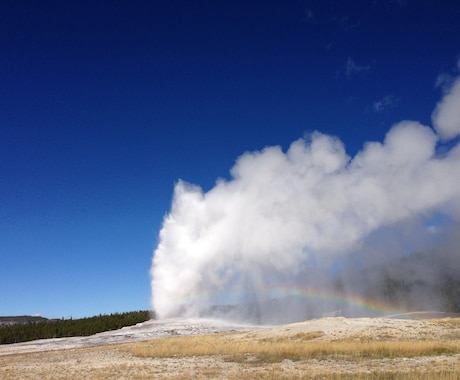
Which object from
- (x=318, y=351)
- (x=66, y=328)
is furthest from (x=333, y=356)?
(x=66, y=328)

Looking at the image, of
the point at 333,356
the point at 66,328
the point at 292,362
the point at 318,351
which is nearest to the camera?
the point at 292,362

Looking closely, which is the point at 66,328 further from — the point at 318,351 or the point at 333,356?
the point at 333,356

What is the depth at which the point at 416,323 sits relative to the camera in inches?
1823

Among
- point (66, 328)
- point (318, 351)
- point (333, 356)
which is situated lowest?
point (333, 356)

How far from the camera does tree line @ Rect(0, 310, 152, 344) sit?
106556mm

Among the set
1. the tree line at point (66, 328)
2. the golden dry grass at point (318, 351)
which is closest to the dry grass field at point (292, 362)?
the golden dry grass at point (318, 351)

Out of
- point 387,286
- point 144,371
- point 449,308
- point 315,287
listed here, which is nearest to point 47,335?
point 315,287

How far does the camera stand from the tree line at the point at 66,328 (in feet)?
350

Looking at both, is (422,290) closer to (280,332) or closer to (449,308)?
(449,308)

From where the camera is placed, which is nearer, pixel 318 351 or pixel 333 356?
pixel 333 356

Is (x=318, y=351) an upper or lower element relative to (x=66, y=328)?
lower

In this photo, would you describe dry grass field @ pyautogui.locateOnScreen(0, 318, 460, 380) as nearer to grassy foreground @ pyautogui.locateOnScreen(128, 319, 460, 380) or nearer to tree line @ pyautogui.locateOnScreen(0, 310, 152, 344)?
grassy foreground @ pyautogui.locateOnScreen(128, 319, 460, 380)

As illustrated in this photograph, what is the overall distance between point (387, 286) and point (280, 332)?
147m

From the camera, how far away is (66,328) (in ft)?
364
